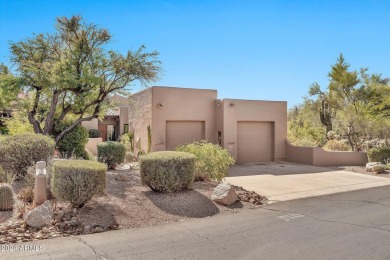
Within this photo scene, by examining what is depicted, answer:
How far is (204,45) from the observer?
52.6ft

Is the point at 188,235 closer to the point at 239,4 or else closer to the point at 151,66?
the point at 151,66

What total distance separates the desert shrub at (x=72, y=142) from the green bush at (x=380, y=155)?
51.1 ft

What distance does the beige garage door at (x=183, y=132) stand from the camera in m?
16.7

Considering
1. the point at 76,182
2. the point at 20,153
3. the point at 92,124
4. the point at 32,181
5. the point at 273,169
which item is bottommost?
the point at 273,169

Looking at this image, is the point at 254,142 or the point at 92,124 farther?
the point at 92,124

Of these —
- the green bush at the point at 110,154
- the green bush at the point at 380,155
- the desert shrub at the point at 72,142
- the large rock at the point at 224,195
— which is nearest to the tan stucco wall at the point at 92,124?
the desert shrub at the point at 72,142

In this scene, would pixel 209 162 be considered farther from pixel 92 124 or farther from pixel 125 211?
pixel 92 124

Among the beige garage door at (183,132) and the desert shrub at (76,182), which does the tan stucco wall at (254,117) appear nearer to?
the beige garage door at (183,132)

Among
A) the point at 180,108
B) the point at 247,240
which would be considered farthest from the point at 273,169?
the point at 247,240

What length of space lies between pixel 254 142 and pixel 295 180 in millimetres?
6013

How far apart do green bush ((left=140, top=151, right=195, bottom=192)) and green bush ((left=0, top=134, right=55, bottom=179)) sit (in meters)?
3.46

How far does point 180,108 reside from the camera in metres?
16.7

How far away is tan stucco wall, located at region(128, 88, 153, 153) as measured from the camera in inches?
650

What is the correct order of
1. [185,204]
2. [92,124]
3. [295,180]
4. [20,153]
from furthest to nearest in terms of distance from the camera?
[92,124]
[295,180]
[20,153]
[185,204]
